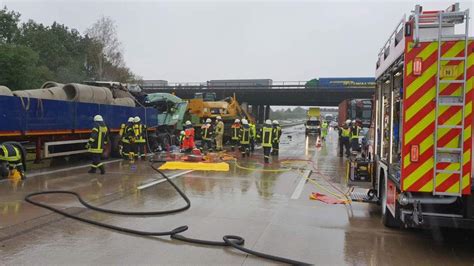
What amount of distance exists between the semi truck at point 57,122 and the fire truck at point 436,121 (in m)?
9.47

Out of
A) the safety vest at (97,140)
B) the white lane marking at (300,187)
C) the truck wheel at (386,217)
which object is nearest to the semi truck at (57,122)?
the safety vest at (97,140)

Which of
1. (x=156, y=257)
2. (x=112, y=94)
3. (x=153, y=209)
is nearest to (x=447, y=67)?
(x=156, y=257)

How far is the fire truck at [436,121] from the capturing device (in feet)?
15.8

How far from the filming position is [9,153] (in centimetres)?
1056

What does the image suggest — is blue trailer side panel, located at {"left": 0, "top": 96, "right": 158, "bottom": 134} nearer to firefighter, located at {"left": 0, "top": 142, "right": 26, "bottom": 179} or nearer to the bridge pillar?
firefighter, located at {"left": 0, "top": 142, "right": 26, "bottom": 179}

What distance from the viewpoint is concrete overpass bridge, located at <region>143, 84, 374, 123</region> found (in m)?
52.8

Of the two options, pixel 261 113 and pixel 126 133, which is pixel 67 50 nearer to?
pixel 261 113

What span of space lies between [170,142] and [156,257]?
16.2 meters

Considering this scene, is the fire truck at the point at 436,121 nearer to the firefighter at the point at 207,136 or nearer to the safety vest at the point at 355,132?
the safety vest at the point at 355,132

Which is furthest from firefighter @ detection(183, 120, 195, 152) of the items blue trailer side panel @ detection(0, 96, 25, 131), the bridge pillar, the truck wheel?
the bridge pillar

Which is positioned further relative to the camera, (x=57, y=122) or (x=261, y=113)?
(x=261, y=113)

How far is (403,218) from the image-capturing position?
5188 mm

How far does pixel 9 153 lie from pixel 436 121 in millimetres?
9443

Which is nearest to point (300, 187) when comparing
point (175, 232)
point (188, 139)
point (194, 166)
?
point (194, 166)
